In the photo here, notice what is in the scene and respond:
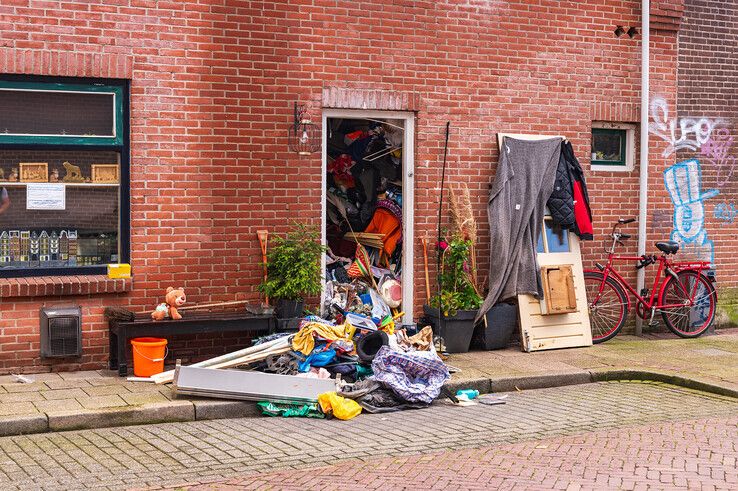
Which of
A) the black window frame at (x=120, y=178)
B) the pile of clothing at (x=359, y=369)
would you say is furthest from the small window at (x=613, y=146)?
the black window frame at (x=120, y=178)

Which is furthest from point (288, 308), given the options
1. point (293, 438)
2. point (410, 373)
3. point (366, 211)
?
point (293, 438)

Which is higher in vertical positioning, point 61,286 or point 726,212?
point 726,212

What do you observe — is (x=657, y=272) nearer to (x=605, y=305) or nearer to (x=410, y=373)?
(x=605, y=305)

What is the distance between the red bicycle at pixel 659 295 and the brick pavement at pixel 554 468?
181 inches

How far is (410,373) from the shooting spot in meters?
9.17

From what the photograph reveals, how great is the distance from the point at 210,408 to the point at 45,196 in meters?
2.98

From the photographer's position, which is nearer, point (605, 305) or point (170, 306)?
point (170, 306)

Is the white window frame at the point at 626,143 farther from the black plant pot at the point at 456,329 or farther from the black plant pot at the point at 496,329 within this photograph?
the black plant pot at the point at 456,329

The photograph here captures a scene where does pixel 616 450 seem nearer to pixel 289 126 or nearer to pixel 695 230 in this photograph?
pixel 289 126

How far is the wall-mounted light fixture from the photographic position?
10.7 meters

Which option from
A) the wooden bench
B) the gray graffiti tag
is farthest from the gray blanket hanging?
the wooden bench

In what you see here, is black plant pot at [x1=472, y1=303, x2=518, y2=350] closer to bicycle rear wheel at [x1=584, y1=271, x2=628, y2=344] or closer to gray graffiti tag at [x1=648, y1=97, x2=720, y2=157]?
bicycle rear wheel at [x1=584, y1=271, x2=628, y2=344]

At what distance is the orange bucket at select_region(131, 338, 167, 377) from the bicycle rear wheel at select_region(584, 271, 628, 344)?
5.64 metres

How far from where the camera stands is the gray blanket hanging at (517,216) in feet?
37.9
